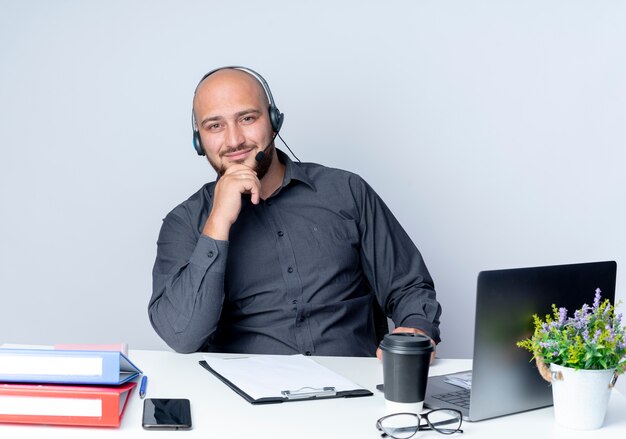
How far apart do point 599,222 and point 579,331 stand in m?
1.69

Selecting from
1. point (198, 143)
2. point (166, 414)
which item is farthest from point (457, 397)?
point (198, 143)

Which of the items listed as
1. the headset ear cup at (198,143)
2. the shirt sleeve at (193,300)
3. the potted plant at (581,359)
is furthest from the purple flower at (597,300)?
the headset ear cup at (198,143)

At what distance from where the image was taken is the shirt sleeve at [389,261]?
2.09 metres

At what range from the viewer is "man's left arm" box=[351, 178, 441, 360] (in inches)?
82.1

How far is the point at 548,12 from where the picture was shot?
2.75 meters

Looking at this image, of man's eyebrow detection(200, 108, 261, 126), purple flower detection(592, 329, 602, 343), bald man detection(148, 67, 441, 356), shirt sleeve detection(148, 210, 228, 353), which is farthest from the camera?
man's eyebrow detection(200, 108, 261, 126)

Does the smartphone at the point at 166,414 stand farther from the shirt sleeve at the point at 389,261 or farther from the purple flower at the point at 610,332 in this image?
the shirt sleeve at the point at 389,261

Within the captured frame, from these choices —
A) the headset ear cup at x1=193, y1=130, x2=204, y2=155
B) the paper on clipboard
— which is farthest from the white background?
the paper on clipboard

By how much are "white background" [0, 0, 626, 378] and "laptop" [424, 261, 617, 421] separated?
1.46 m

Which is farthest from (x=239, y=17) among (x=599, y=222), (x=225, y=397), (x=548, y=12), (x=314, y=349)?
(x=225, y=397)

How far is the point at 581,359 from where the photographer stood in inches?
47.8

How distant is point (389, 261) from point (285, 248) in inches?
11.4

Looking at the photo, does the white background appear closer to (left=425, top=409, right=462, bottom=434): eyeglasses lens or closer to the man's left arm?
the man's left arm

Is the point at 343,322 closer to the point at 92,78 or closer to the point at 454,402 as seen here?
the point at 454,402
